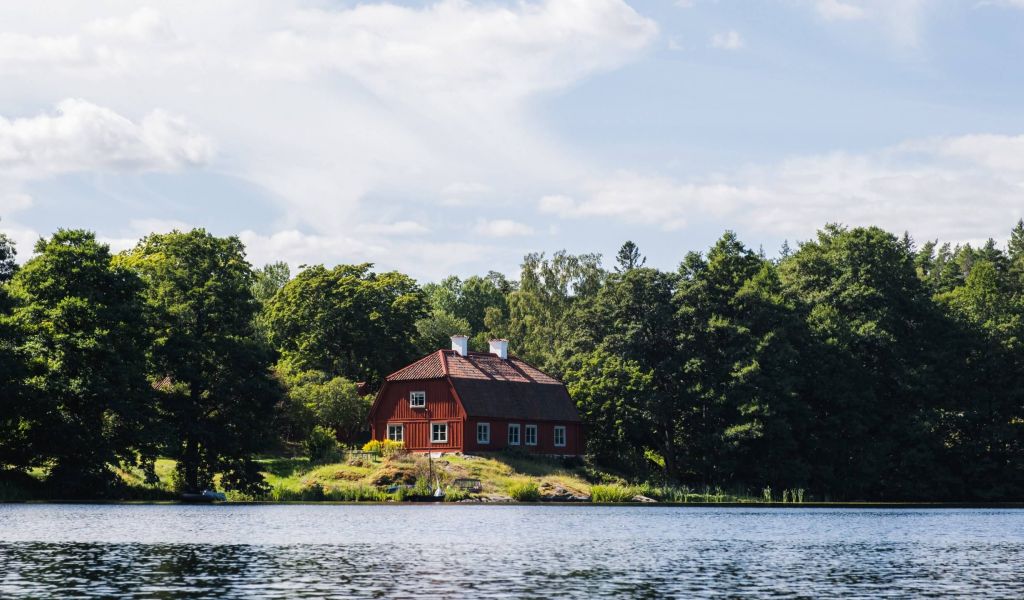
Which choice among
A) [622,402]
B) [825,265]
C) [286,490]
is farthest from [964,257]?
[286,490]

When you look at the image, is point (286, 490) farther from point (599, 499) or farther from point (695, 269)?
point (695, 269)

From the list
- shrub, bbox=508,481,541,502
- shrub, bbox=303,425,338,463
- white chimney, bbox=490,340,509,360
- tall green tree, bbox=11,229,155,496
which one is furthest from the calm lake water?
white chimney, bbox=490,340,509,360

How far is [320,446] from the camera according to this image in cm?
8400

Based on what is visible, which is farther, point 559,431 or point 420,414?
point 559,431

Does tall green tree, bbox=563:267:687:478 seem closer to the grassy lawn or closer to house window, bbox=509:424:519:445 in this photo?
house window, bbox=509:424:519:445

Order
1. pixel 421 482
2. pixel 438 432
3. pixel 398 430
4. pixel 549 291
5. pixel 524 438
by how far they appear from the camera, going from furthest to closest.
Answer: pixel 549 291 < pixel 398 430 < pixel 524 438 < pixel 438 432 < pixel 421 482

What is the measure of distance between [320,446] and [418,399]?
10.5 metres

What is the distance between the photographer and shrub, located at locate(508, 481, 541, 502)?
75.8 metres

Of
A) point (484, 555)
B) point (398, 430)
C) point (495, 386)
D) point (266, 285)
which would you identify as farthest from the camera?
point (266, 285)

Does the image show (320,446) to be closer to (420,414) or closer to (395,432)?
(420,414)

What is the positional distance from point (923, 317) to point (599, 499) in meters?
36.5

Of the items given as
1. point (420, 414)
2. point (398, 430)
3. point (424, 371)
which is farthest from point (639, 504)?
point (398, 430)

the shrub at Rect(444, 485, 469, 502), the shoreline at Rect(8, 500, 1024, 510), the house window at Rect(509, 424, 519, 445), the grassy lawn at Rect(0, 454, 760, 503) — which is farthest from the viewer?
the house window at Rect(509, 424, 519, 445)

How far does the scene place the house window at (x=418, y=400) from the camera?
9163cm
